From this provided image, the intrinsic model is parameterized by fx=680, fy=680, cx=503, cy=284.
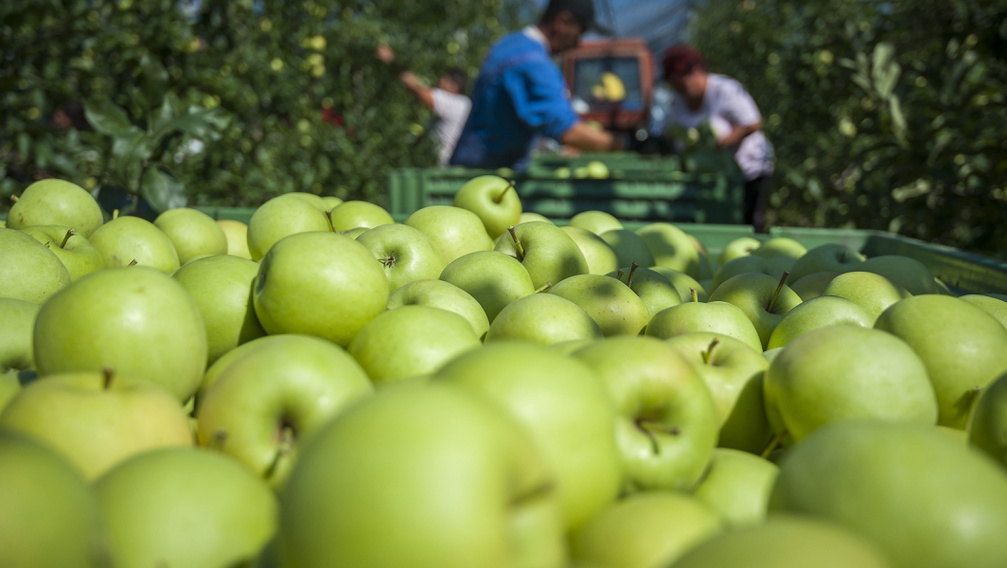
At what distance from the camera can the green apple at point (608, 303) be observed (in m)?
1.79

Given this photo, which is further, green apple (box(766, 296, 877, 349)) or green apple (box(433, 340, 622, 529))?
green apple (box(766, 296, 877, 349))

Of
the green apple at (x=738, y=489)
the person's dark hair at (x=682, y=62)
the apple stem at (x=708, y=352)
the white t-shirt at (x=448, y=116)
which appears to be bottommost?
the green apple at (x=738, y=489)

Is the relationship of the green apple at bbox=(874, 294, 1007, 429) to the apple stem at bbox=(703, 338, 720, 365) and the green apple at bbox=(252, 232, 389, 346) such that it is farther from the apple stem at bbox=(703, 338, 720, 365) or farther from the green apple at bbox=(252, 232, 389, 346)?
the green apple at bbox=(252, 232, 389, 346)

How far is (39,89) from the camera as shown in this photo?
3979mm

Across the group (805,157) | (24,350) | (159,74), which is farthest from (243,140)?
(805,157)

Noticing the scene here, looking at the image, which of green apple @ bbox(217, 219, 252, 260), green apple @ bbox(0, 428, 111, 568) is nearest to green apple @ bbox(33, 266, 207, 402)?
green apple @ bbox(0, 428, 111, 568)

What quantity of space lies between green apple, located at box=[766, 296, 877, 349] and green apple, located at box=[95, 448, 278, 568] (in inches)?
52.6

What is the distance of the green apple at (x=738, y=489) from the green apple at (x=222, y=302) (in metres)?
1.10

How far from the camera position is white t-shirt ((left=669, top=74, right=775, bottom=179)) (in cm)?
641

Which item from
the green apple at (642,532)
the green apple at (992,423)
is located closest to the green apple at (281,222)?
the green apple at (642,532)

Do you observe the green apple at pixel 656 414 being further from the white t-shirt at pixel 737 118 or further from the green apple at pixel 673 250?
the white t-shirt at pixel 737 118

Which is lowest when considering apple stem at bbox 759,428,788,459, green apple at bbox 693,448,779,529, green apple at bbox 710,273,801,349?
apple stem at bbox 759,428,788,459

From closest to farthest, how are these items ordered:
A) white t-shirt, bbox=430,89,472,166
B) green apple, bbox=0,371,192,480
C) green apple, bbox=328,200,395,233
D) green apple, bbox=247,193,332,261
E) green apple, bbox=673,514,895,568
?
green apple, bbox=673,514,895,568 → green apple, bbox=0,371,192,480 → green apple, bbox=247,193,332,261 → green apple, bbox=328,200,395,233 → white t-shirt, bbox=430,89,472,166

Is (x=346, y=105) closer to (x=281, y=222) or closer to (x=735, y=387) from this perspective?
(x=281, y=222)
